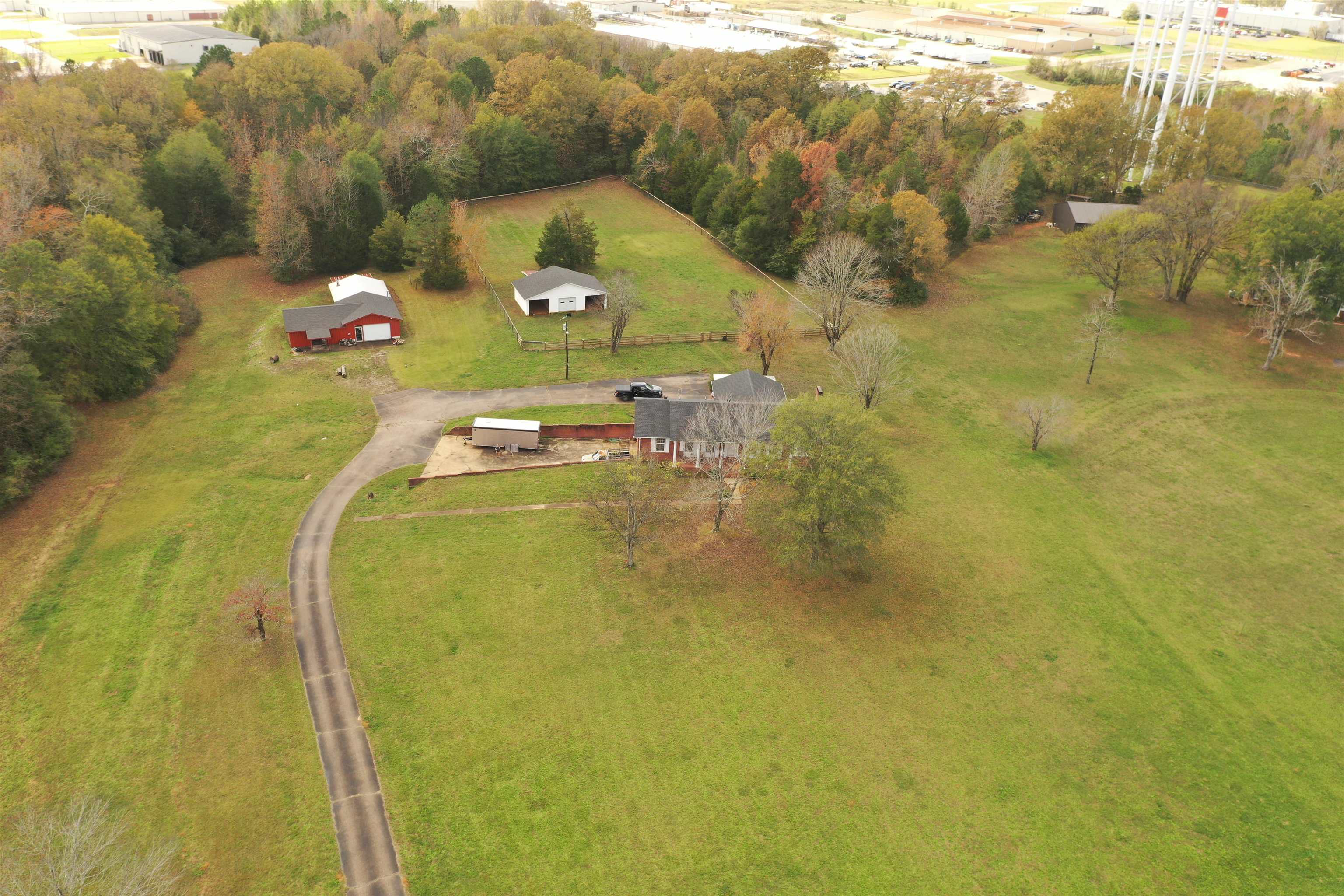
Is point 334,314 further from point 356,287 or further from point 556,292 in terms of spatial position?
point 556,292

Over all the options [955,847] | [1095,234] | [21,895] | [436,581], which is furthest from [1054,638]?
[1095,234]

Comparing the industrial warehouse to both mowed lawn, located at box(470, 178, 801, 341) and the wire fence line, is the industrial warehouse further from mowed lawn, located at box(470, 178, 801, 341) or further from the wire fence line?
the wire fence line

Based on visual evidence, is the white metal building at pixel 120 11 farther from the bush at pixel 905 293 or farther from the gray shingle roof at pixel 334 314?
the bush at pixel 905 293

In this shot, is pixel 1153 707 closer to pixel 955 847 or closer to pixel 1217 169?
pixel 955 847

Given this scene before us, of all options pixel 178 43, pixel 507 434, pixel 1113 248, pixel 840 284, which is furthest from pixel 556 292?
pixel 178 43

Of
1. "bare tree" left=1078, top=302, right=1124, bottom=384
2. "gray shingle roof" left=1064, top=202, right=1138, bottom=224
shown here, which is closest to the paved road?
"bare tree" left=1078, top=302, right=1124, bottom=384
